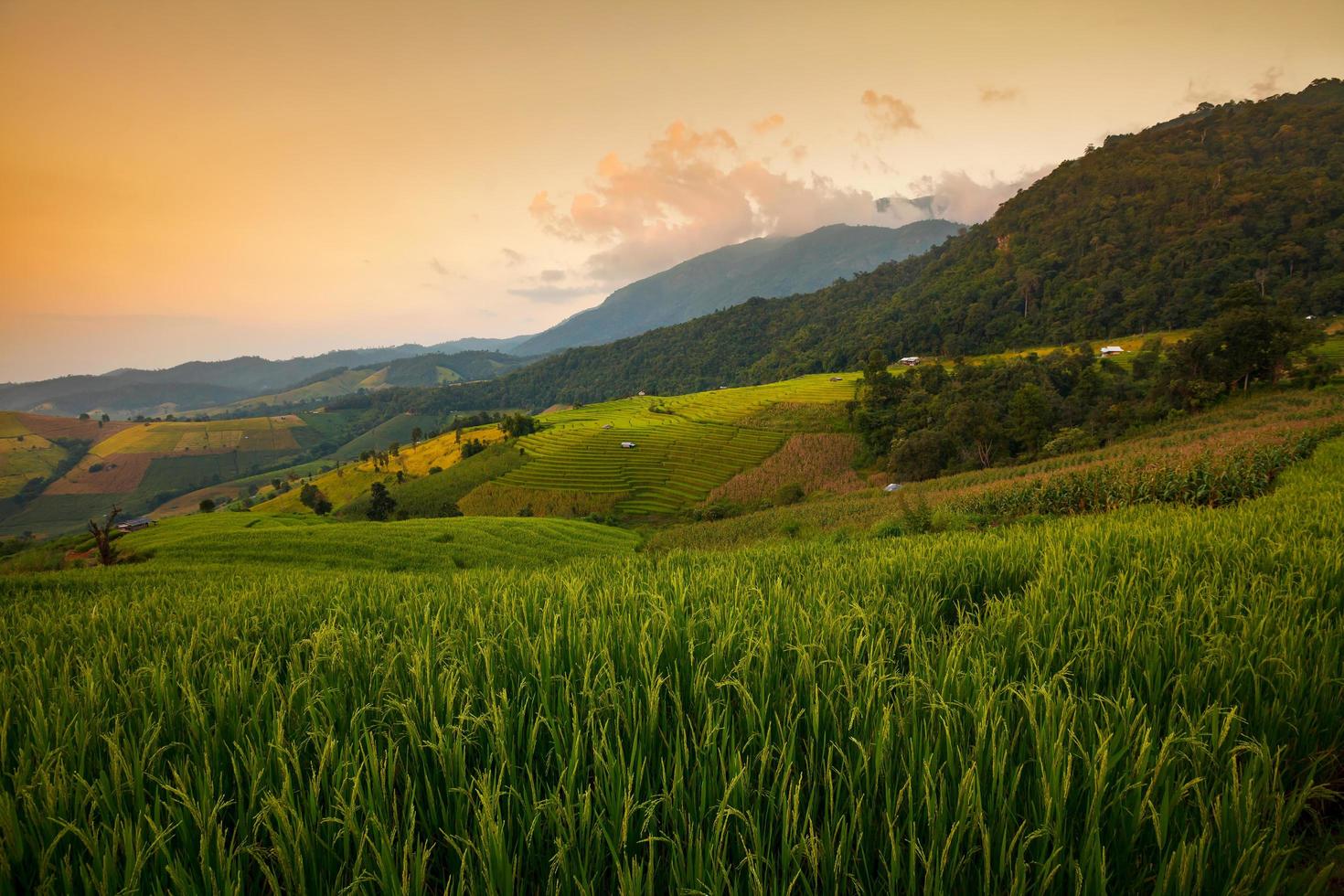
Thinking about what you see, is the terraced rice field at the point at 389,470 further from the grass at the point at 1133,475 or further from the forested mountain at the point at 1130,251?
the forested mountain at the point at 1130,251

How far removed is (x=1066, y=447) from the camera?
139 feet

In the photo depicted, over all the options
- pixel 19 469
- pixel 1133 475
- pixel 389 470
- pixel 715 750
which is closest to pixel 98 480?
pixel 19 469

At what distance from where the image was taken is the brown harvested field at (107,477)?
174 metres

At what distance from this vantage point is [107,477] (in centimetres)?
18112

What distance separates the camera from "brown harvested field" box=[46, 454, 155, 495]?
17375 centimetres

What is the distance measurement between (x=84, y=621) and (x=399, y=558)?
51.2ft

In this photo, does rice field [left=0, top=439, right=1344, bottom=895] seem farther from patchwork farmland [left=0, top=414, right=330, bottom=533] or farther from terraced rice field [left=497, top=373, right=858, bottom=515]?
patchwork farmland [left=0, top=414, right=330, bottom=533]

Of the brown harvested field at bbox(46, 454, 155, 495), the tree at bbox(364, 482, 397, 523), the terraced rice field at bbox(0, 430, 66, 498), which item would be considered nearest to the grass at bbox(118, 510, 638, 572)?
the tree at bbox(364, 482, 397, 523)

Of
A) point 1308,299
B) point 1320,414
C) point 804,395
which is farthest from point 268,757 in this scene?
point 1308,299

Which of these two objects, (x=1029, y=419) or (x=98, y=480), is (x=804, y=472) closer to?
(x=1029, y=419)

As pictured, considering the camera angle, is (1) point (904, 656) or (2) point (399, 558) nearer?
(1) point (904, 656)

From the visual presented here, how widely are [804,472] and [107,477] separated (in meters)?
242

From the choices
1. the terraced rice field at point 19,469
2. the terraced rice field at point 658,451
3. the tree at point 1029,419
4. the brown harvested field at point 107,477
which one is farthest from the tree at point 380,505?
the terraced rice field at point 19,469

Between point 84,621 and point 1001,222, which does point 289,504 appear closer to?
point 84,621
